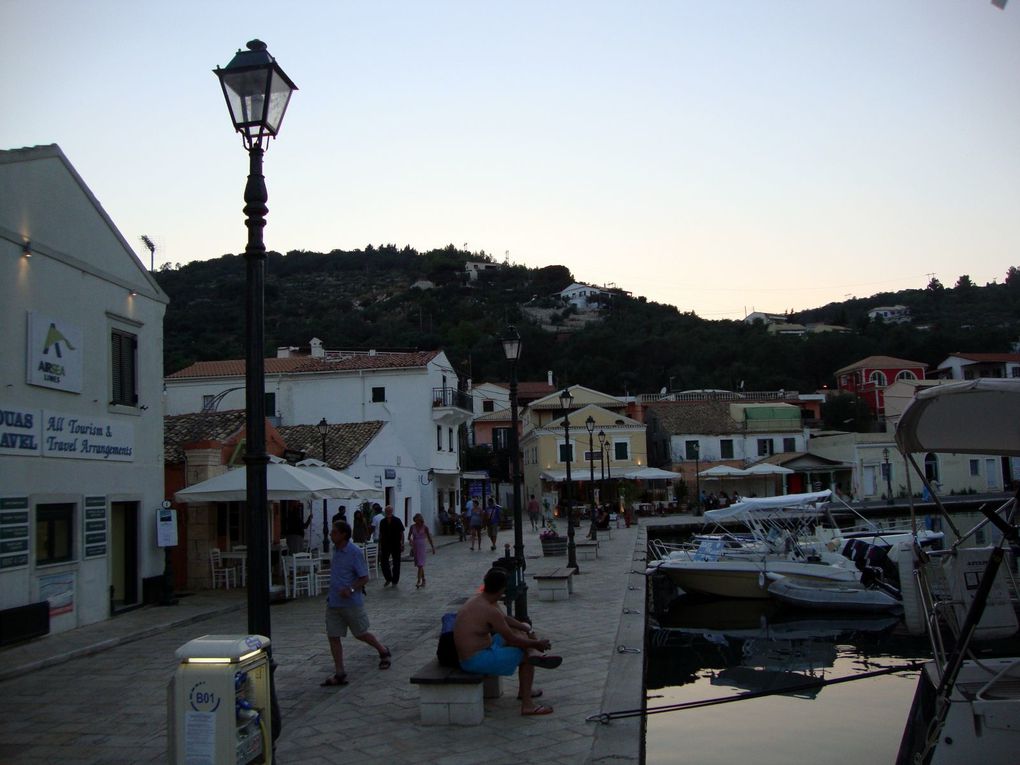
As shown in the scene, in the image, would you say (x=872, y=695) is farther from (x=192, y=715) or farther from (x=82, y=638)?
(x=82, y=638)

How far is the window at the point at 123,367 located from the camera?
14711mm

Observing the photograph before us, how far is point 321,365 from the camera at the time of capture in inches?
1628

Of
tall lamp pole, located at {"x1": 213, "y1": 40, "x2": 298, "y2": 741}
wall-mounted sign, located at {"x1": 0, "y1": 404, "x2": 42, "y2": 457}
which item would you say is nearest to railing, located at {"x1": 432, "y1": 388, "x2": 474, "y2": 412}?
wall-mounted sign, located at {"x1": 0, "y1": 404, "x2": 42, "y2": 457}

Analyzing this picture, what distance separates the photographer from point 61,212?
13219 mm

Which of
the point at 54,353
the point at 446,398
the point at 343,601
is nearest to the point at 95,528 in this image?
the point at 54,353

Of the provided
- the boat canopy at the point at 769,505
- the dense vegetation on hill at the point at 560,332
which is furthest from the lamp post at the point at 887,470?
the boat canopy at the point at 769,505

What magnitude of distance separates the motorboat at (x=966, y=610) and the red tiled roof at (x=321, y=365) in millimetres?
32109

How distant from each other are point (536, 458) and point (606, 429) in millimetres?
5258

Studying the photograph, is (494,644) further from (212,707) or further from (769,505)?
(769,505)

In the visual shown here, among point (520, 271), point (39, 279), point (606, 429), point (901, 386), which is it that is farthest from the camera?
point (520, 271)

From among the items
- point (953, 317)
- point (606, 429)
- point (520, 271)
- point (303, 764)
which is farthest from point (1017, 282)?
point (303, 764)

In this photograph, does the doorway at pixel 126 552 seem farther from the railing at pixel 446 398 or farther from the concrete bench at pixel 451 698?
the railing at pixel 446 398

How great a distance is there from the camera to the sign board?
15508 mm

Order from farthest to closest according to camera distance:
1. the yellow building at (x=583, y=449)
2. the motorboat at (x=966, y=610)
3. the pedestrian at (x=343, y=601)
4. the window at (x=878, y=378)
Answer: the window at (x=878, y=378)
the yellow building at (x=583, y=449)
the pedestrian at (x=343, y=601)
the motorboat at (x=966, y=610)
